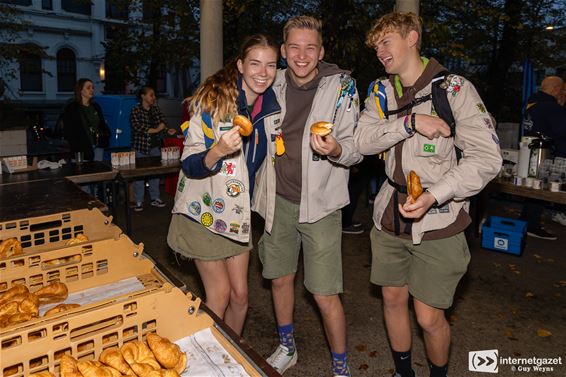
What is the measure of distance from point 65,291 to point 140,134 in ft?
23.4

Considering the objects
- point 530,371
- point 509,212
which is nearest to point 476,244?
point 509,212

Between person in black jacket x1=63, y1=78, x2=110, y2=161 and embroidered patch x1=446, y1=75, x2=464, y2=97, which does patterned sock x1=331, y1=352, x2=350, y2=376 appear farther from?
person in black jacket x1=63, y1=78, x2=110, y2=161

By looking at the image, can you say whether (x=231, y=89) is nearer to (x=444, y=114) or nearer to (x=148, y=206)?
(x=444, y=114)

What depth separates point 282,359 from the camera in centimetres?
385

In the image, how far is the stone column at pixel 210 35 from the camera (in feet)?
28.8

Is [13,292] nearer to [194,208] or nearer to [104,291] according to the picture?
[104,291]

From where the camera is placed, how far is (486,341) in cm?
445

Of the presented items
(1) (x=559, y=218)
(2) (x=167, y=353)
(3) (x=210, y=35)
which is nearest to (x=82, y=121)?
(3) (x=210, y=35)

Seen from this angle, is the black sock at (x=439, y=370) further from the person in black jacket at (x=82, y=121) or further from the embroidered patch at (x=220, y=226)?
the person in black jacket at (x=82, y=121)

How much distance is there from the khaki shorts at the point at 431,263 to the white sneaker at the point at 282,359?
1.31 metres

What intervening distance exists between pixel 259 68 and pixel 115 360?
1905 millimetres

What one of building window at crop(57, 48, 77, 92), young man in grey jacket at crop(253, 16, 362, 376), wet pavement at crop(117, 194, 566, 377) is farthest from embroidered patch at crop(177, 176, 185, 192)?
building window at crop(57, 48, 77, 92)

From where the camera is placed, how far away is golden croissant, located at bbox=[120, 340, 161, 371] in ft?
5.70

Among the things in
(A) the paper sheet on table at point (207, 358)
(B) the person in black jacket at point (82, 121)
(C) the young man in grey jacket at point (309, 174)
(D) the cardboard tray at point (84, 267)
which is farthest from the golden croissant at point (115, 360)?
(B) the person in black jacket at point (82, 121)
